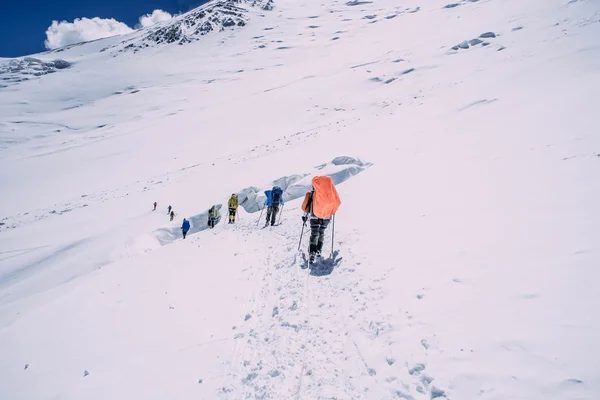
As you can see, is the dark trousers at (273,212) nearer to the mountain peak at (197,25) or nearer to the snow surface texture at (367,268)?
the snow surface texture at (367,268)

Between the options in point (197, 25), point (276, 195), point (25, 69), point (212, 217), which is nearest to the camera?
point (276, 195)

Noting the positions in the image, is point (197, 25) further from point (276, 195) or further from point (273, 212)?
point (273, 212)

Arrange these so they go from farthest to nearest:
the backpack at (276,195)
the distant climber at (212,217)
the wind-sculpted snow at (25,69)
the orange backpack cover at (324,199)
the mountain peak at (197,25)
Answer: the mountain peak at (197,25) → the wind-sculpted snow at (25,69) → the distant climber at (212,217) → the backpack at (276,195) → the orange backpack cover at (324,199)

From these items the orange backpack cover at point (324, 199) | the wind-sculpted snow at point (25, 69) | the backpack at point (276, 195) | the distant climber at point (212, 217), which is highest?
the wind-sculpted snow at point (25, 69)

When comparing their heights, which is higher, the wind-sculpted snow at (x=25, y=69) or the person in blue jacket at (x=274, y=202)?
the wind-sculpted snow at (x=25, y=69)

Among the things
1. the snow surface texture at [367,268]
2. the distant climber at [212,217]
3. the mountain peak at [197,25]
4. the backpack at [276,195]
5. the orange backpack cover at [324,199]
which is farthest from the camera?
the mountain peak at [197,25]

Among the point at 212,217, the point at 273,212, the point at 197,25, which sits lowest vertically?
the point at 212,217

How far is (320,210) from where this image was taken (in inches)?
335

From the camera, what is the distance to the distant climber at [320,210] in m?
8.53

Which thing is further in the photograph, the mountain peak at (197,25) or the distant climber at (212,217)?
the mountain peak at (197,25)

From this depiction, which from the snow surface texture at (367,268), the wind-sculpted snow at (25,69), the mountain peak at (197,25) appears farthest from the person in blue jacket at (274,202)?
the mountain peak at (197,25)

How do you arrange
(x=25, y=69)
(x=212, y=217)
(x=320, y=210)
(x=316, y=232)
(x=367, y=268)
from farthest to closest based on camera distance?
(x=25, y=69) < (x=212, y=217) < (x=316, y=232) < (x=320, y=210) < (x=367, y=268)

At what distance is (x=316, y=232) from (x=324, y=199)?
3.23 feet

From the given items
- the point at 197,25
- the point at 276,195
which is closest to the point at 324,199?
the point at 276,195
